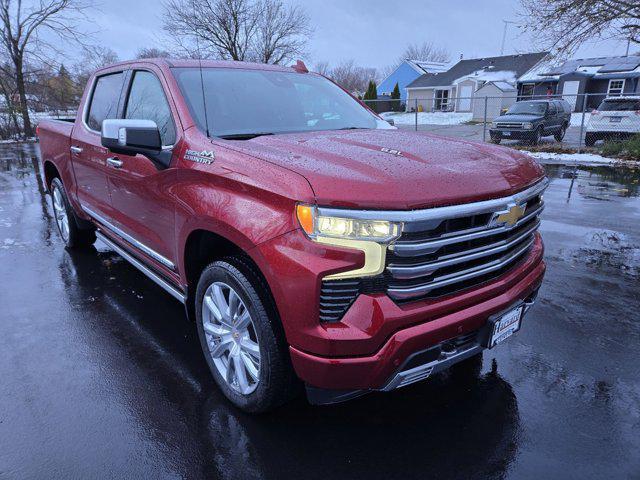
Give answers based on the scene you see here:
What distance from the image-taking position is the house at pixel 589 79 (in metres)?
36.0

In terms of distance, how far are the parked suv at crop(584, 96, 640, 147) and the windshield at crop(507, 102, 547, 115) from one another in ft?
9.89

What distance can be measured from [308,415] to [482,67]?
49.2 metres

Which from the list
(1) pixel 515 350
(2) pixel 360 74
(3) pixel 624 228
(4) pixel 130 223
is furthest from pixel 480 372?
(2) pixel 360 74

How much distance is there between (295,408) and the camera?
8.97ft

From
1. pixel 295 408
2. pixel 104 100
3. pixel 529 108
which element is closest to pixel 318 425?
pixel 295 408

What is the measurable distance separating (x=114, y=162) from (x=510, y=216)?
288 centimetres

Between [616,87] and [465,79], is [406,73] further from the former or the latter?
[616,87]

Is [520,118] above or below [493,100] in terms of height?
below

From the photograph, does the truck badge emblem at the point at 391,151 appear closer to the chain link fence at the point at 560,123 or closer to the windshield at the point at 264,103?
the windshield at the point at 264,103

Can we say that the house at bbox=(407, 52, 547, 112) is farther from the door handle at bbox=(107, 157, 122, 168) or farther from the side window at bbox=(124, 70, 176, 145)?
the door handle at bbox=(107, 157, 122, 168)

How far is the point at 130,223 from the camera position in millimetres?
3648

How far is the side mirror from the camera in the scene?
109 inches

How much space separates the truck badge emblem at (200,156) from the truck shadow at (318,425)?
1381 mm

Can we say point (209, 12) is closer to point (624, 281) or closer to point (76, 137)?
point (76, 137)
